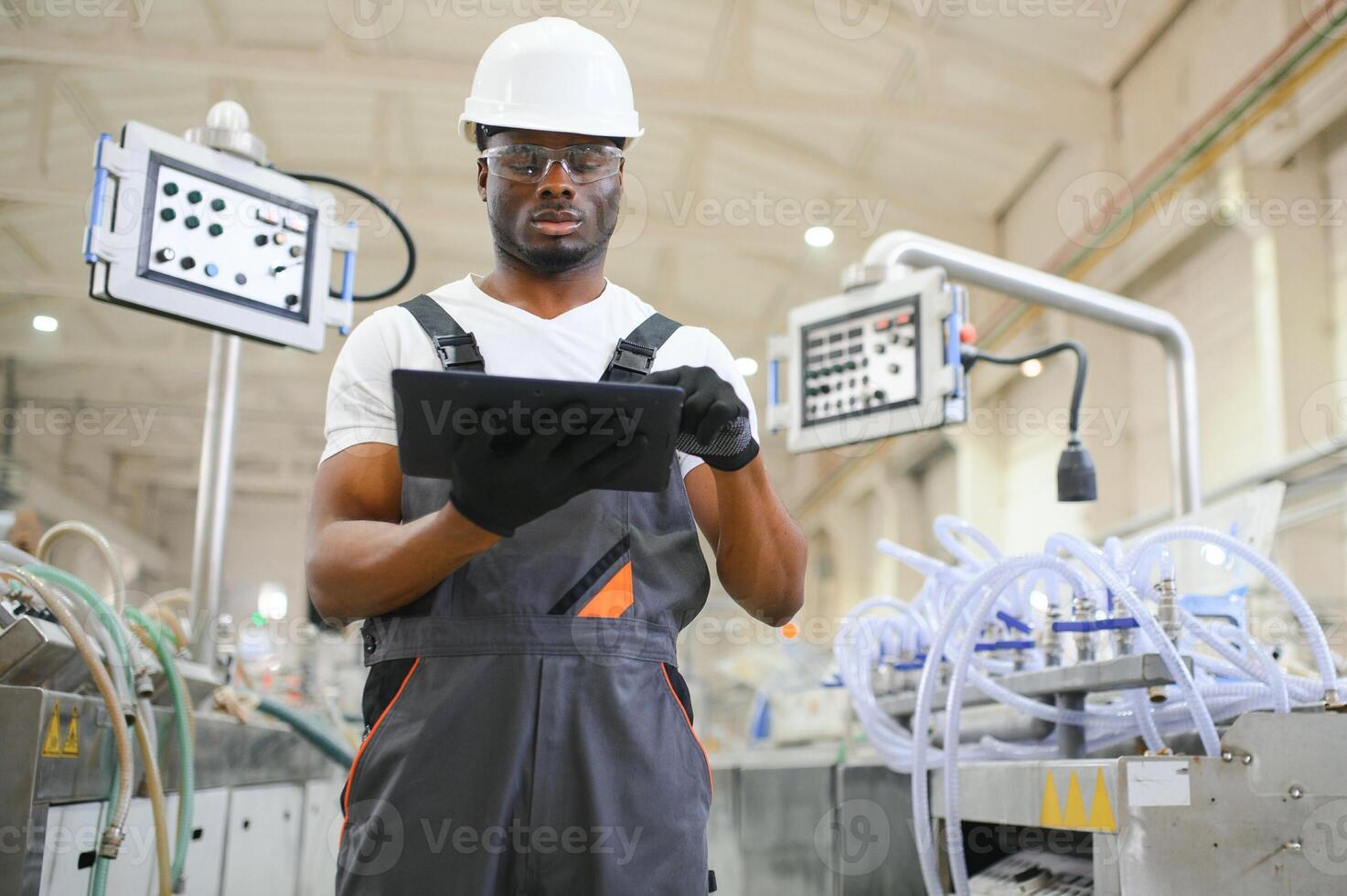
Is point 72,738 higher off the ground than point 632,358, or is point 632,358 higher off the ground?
point 632,358

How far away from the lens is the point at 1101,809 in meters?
1.37

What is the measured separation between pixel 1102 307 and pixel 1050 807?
1649 millimetres

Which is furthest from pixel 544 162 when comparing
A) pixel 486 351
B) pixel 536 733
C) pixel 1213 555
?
pixel 1213 555

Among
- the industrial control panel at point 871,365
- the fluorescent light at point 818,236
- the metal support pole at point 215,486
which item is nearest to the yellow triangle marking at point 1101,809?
the industrial control panel at point 871,365

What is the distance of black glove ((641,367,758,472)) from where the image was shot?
Answer: 0.90 metres

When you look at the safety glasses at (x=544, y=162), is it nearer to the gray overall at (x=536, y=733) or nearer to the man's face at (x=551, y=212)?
the man's face at (x=551, y=212)

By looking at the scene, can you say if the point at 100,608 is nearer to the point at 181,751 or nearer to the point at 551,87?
the point at 181,751

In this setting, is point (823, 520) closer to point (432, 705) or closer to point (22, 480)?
point (22, 480)

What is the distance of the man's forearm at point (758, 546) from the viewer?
1.02m

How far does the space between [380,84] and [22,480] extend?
6.66 m

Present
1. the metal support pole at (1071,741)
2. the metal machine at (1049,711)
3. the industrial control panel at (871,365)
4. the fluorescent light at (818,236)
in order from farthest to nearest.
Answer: the fluorescent light at (818,236) → the industrial control panel at (871,365) → the metal support pole at (1071,741) → the metal machine at (1049,711)

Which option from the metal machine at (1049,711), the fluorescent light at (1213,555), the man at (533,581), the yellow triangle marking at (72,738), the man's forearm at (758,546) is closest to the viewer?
the man at (533,581)

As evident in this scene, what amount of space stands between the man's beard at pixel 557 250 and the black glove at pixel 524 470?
1.05 feet

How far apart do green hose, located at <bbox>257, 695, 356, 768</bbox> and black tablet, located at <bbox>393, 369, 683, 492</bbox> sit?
7.28 ft
